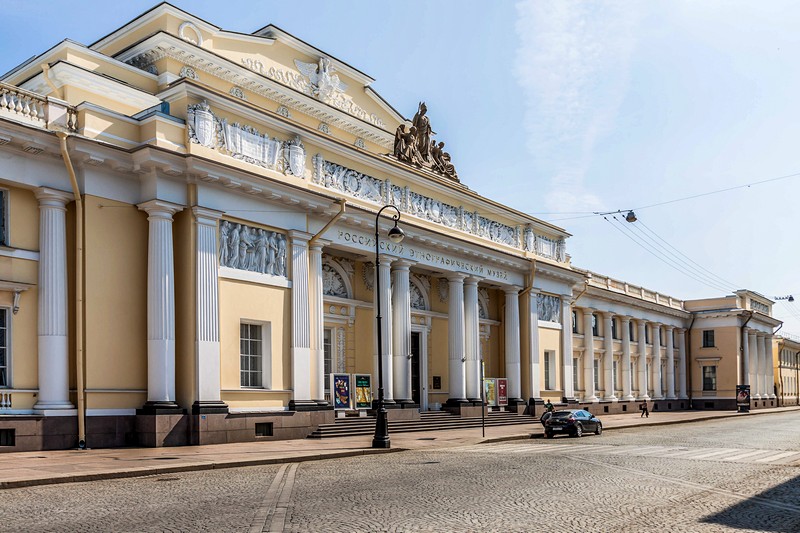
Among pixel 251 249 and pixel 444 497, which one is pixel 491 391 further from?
pixel 444 497

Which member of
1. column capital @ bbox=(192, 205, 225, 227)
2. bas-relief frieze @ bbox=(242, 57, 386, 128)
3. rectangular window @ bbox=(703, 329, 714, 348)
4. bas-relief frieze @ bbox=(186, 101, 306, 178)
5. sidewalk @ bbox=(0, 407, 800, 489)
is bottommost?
sidewalk @ bbox=(0, 407, 800, 489)

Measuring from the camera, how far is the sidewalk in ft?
50.6

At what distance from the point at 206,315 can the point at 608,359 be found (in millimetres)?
35528

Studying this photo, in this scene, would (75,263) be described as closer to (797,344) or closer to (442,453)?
(442,453)

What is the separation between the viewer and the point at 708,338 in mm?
68875

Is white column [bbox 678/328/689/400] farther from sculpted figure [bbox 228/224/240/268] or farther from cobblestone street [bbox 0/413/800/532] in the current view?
sculpted figure [bbox 228/224/240/268]

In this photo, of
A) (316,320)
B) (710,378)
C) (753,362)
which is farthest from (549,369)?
(753,362)

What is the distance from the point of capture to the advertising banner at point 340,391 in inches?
1165

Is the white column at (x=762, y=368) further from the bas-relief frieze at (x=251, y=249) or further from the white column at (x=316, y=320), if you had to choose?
the bas-relief frieze at (x=251, y=249)

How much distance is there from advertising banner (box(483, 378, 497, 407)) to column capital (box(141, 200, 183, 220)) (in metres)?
19.6

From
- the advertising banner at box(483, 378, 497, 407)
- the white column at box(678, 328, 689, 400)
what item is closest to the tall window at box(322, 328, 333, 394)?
the advertising banner at box(483, 378, 497, 407)

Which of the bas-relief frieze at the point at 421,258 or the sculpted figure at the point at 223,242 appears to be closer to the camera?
the sculpted figure at the point at 223,242

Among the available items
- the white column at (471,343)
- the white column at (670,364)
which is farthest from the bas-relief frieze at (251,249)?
the white column at (670,364)

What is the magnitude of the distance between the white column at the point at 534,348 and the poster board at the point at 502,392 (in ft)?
5.25
